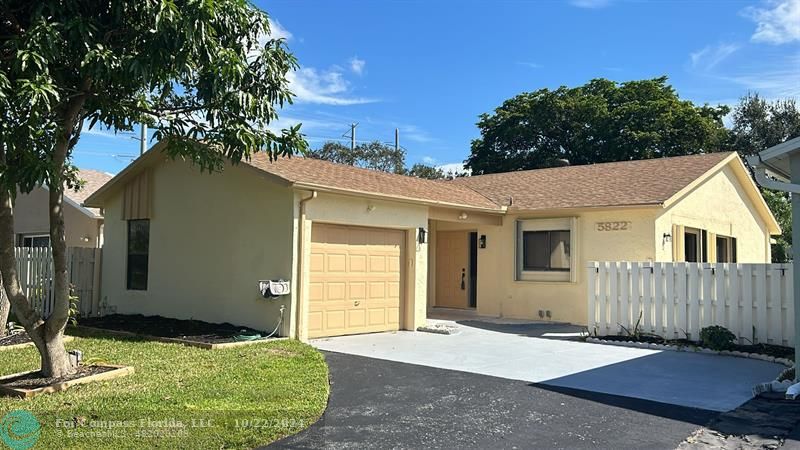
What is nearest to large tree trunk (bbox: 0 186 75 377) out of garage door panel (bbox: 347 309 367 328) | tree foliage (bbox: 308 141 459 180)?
garage door panel (bbox: 347 309 367 328)

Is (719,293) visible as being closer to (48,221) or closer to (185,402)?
(185,402)

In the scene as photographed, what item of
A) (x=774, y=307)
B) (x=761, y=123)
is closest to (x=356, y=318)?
(x=774, y=307)

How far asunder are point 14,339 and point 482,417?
29.4 ft

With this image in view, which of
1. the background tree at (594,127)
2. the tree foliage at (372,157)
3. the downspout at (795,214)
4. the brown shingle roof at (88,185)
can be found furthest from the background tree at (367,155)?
the downspout at (795,214)

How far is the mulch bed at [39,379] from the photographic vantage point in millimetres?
7172

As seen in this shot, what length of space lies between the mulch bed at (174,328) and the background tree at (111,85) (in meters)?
3.46

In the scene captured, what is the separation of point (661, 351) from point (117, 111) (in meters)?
9.50

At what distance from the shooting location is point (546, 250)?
15.4 metres

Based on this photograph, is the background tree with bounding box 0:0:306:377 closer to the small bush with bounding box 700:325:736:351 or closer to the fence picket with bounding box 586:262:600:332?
the fence picket with bounding box 586:262:600:332

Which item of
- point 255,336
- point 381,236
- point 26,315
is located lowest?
point 255,336

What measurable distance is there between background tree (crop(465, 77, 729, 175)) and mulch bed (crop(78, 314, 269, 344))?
978 inches

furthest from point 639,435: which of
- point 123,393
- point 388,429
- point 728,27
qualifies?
point 728,27

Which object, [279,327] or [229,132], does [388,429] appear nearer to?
[229,132]

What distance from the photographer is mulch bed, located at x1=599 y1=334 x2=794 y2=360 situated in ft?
32.5
